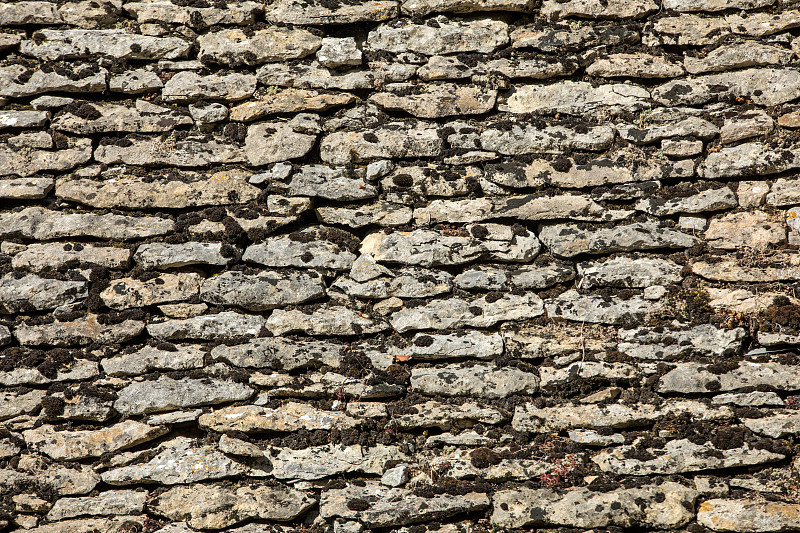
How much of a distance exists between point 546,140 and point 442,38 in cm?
114

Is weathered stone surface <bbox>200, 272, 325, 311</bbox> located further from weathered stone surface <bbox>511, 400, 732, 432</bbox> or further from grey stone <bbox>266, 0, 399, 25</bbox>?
grey stone <bbox>266, 0, 399, 25</bbox>

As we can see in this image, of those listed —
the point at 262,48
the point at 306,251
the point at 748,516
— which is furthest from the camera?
the point at 262,48

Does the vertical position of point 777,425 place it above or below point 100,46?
below

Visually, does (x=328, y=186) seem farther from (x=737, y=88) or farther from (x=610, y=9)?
(x=737, y=88)

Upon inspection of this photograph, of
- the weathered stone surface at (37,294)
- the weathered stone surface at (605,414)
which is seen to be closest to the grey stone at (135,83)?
the weathered stone surface at (37,294)

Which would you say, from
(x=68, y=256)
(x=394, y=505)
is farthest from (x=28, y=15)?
(x=394, y=505)

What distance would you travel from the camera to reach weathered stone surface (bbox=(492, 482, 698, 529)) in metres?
3.70

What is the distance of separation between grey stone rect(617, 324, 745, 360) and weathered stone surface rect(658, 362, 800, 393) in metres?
0.11

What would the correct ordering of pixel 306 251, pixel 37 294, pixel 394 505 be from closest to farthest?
pixel 394 505 < pixel 37 294 < pixel 306 251

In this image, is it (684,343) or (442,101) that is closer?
(684,343)

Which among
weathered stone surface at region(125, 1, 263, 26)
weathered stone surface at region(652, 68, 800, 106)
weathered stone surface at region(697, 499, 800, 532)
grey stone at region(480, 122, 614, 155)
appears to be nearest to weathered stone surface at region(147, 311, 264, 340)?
grey stone at region(480, 122, 614, 155)

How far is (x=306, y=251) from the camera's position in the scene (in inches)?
171

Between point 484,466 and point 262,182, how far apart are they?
2.55 metres

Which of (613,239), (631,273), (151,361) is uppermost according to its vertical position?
(613,239)
